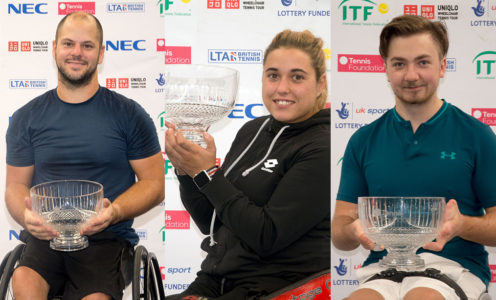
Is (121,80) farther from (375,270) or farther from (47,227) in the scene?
(375,270)

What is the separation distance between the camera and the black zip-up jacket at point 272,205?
8.56 feet

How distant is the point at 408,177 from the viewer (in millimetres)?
2547

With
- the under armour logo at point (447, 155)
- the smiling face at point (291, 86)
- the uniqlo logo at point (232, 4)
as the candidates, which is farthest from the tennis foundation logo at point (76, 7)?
the under armour logo at point (447, 155)

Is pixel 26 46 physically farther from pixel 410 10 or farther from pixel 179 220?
pixel 410 10

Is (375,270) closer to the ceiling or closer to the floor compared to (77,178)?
closer to the floor

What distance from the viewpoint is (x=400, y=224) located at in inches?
91.0

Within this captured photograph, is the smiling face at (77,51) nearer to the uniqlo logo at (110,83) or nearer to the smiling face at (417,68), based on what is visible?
the uniqlo logo at (110,83)

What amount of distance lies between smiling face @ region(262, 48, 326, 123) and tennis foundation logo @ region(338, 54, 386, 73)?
0.28 metres

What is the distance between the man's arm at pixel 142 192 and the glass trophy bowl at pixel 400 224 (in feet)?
3.66

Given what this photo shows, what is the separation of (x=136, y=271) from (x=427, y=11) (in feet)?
6.51

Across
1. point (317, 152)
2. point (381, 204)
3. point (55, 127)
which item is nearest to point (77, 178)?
point (55, 127)

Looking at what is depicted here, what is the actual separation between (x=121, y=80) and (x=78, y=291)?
3.57 feet

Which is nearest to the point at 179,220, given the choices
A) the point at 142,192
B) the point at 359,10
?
the point at 142,192

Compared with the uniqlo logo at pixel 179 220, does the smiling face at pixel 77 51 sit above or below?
above
